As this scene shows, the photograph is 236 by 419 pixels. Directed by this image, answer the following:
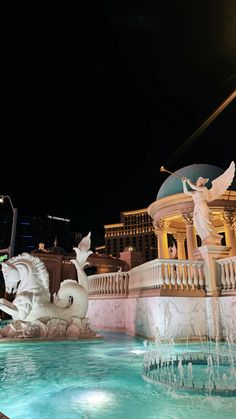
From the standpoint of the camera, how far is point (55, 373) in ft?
14.2

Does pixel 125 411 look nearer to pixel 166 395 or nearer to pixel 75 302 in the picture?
pixel 166 395

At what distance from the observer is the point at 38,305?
320 inches

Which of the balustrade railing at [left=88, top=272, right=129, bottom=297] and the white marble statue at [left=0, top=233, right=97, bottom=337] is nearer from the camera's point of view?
the white marble statue at [left=0, top=233, right=97, bottom=337]

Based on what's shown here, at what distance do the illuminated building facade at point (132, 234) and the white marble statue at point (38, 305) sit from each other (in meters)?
67.6

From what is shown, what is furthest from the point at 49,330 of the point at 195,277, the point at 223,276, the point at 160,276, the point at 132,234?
the point at 132,234

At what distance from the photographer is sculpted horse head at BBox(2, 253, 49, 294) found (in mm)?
8336

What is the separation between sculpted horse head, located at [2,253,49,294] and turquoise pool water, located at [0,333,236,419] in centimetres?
283

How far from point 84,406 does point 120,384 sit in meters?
0.95

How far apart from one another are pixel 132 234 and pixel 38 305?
70986mm

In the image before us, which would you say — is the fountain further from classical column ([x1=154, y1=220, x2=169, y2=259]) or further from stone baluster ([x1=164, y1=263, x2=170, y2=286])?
classical column ([x1=154, y1=220, x2=169, y2=259])

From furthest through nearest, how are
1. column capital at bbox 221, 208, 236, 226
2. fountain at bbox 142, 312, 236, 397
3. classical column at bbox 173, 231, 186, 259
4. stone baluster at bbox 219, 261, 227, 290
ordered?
classical column at bbox 173, 231, 186, 259
column capital at bbox 221, 208, 236, 226
stone baluster at bbox 219, 261, 227, 290
fountain at bbox 142, 312, 236, 397

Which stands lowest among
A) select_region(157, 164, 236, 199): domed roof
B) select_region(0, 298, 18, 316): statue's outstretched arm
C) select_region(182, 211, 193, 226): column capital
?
select_region(0, 298, 18, 316): statue's outstretched arm

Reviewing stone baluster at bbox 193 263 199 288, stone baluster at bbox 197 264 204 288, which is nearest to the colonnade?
stone baluster at bbox 197 264 204 288

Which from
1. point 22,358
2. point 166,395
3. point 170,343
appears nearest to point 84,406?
point 166,395
